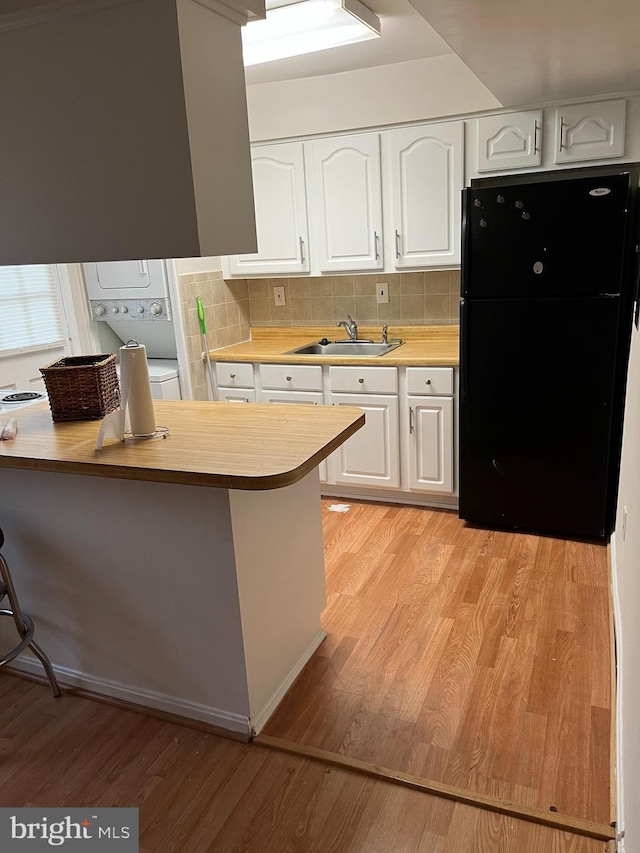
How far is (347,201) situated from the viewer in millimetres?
3693

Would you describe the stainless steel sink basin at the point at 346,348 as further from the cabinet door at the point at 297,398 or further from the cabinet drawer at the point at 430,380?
the cabinet drawer at the point at 430,380

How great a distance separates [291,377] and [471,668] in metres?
2.04

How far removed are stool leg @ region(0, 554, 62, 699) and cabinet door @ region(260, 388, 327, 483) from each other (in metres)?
1.92

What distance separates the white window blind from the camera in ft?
11.2

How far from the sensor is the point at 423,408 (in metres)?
3.58

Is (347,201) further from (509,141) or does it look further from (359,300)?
(509,141)

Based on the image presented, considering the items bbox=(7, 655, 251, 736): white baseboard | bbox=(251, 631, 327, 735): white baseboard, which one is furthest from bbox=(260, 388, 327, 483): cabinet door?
bbox=(7, 655, 251, 736): white baseboard

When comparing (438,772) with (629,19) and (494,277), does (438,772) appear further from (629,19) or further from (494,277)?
(629,19)

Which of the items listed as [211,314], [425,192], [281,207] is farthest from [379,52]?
[211,314]

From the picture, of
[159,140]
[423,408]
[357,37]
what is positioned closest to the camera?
[159,140]

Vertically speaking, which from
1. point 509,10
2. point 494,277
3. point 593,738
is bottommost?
point 593,738

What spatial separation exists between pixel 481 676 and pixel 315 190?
2747 mm

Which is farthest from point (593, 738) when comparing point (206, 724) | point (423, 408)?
point (423, 408)

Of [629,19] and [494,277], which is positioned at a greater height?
[629,19]
